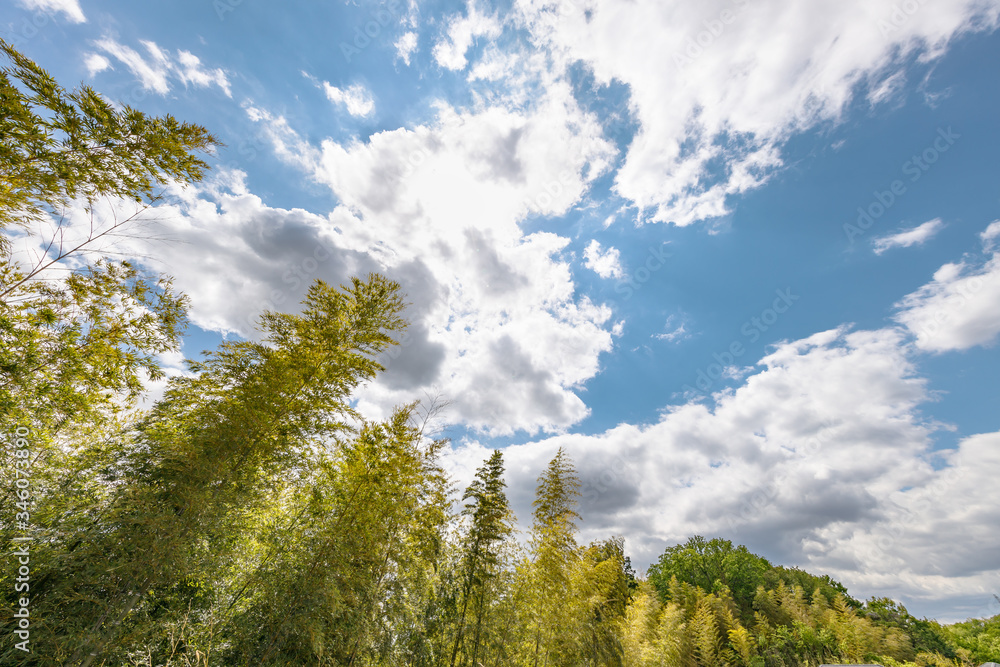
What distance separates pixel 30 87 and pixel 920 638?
29.5m

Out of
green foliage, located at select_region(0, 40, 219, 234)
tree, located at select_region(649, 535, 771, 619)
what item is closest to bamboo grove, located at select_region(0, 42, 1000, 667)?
green foliage, located at select_region(0, 40, 219, 234)

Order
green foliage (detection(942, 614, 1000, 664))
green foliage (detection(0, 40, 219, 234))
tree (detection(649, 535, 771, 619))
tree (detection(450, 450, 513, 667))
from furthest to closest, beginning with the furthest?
tree (detection(649, 535, 771, 619))
green foliage (detection(942, 614, 1000, 664))
tree (detection(450, 450, 513, 667))
green foliage (detection(0, 40, 219, 234))

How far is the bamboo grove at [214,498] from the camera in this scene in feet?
11.7

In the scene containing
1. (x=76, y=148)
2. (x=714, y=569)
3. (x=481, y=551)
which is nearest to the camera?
(x=76, y=148)

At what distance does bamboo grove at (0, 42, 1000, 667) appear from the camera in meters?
3.55

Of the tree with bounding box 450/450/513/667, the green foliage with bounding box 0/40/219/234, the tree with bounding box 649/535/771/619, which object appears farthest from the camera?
the tree with bounding box 649/535/771/619

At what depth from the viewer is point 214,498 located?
4.32 m

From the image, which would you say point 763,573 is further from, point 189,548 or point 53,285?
point 53,285

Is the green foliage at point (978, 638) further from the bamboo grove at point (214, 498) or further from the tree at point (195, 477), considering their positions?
the tree at point (195, 477)
